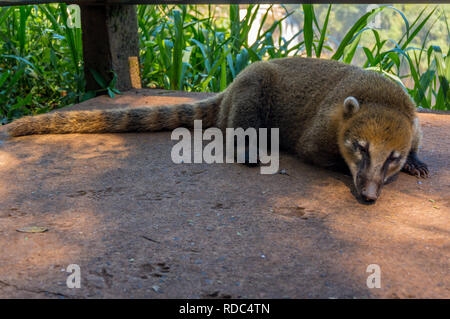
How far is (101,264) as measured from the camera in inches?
78.8

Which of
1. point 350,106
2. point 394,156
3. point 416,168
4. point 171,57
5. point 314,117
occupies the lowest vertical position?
point 416,168

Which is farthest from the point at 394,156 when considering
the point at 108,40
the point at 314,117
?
the point at 108,40

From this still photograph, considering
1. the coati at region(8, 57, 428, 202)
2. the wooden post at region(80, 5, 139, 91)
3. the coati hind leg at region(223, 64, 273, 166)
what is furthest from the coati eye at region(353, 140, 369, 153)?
the wooden post at region(80, 5, 139, 91)

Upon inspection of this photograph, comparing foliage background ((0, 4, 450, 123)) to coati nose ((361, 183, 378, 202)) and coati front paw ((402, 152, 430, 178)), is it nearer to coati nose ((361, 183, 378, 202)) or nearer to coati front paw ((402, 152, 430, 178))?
coati front paw ((402, 152, 430, 178))

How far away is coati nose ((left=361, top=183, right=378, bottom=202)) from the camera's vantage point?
2.75 meters

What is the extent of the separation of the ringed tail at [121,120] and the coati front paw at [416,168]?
168cm

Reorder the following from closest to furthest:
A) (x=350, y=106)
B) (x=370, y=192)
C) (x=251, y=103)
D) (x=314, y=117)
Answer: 1. (x=370, y=192)
2. (x=350, y=106)
3. (x=314, y=117)
4. (x=251, y=103)

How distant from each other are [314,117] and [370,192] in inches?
38.7

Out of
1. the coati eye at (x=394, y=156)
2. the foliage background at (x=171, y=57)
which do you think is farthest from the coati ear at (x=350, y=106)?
the foliage background at (x=171, y=57)

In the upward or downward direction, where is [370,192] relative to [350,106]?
downward

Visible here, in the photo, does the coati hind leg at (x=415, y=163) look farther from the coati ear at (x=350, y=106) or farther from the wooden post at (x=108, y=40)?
the wooden post at (x=108, y=40)

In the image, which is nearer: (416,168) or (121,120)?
(416,168)

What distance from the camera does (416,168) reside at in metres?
3.27

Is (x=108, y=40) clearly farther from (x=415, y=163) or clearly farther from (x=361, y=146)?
(x=415, y=163)
